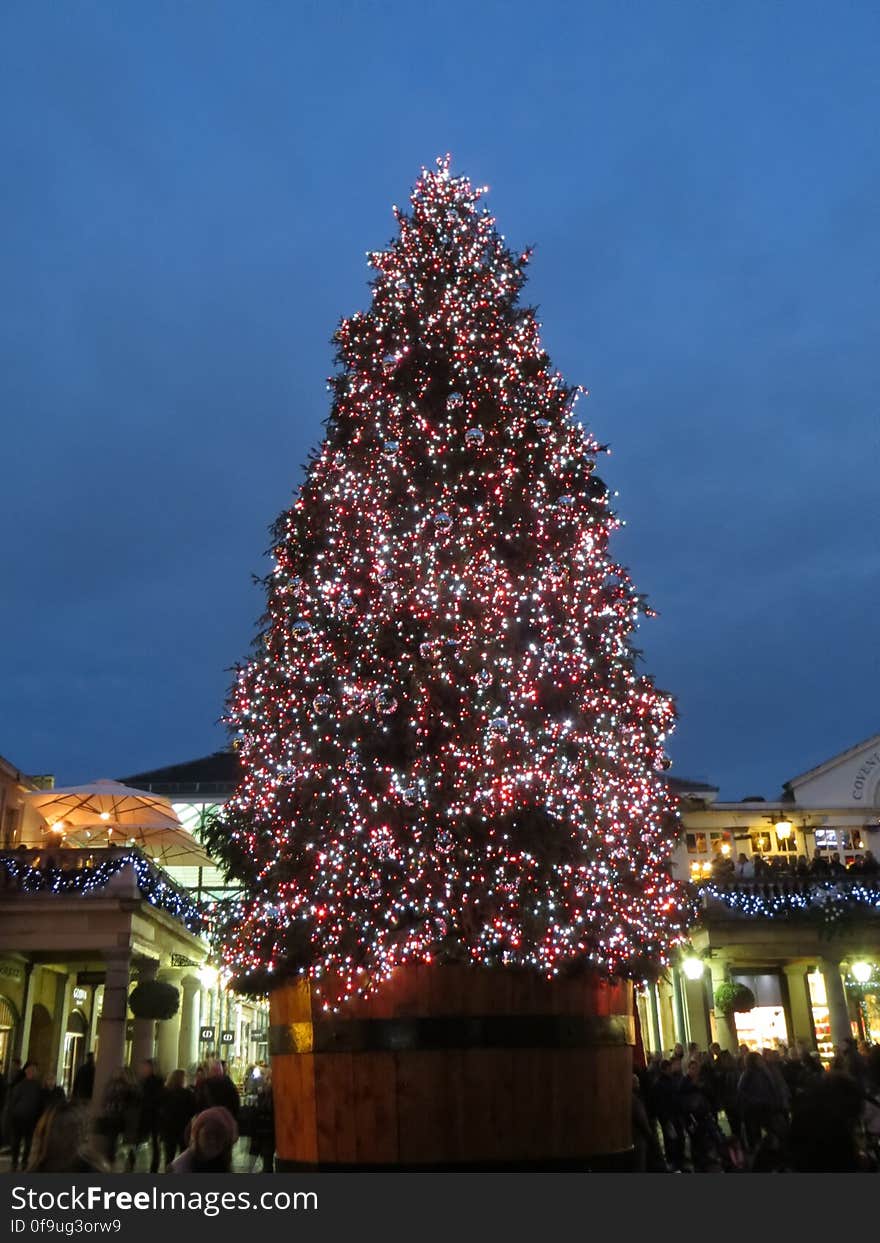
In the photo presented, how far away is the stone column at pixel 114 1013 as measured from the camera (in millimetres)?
20234

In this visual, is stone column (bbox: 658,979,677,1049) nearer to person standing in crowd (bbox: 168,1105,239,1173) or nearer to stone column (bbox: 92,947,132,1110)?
stone column (bbox: 92,947,132,1110)

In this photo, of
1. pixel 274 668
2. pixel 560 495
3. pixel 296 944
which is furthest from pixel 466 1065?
pixel 560 495

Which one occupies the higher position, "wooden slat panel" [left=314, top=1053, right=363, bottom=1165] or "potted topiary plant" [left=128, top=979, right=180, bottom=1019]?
"potted topiary plant" [left=128, top=979, right=180, bottom=1019]

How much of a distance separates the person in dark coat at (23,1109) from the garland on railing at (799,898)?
57.1 ft

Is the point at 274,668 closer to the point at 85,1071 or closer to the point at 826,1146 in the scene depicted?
the point at 826,1146

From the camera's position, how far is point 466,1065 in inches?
390

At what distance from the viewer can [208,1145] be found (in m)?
5.89

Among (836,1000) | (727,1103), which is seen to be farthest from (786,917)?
(727,1103)

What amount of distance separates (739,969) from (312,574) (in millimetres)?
24441

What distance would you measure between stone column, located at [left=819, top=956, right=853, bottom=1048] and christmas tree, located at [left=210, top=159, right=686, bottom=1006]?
50.5 ft

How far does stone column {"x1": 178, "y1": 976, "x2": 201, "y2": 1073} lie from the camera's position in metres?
29.2

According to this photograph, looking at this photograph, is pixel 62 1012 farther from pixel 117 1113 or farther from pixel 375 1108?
pixel 375 1108

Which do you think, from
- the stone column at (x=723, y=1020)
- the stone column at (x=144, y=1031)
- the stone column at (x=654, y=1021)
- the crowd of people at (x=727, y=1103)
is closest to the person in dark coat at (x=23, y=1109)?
the crowd of people at (x=727, y=1103)

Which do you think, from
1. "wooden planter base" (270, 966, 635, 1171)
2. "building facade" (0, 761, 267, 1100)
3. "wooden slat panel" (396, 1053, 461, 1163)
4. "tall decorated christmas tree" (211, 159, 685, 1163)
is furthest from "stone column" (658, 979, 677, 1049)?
"wooden slat panel" (396, 1053, 461, 1163)
